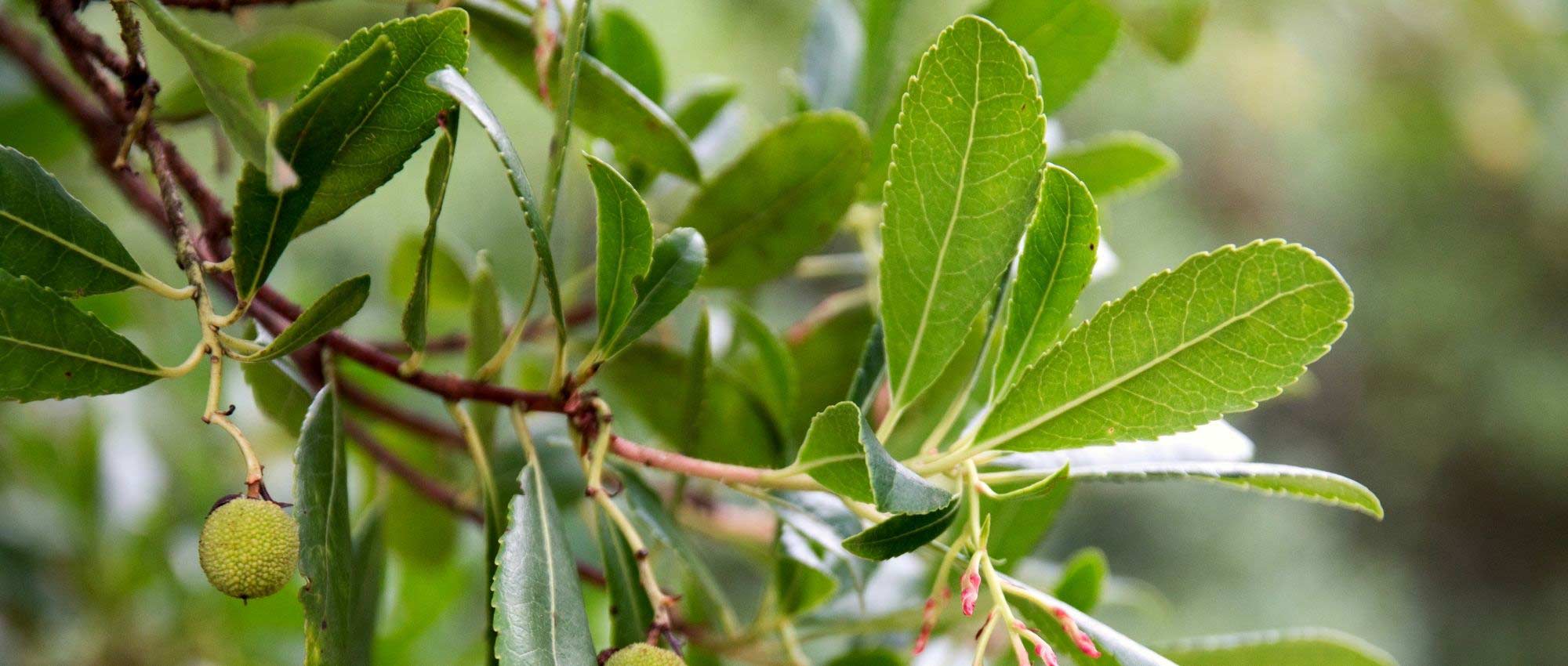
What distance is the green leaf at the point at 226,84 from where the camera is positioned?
403 millimetres

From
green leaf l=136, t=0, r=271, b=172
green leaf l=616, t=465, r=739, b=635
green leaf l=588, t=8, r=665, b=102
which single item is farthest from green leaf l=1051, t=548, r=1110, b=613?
green leaf l=136, t=0, r=271, b=172

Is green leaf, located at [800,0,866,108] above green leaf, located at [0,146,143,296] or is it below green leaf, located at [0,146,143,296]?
above

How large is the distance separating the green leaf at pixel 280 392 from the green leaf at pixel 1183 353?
34 cm

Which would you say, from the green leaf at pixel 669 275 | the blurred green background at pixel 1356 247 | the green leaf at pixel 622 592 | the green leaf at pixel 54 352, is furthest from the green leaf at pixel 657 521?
the blurred green background at pixel 1356 247

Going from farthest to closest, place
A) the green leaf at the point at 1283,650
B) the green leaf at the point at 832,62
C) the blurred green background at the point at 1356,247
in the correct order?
the blurred green background at the point at 1356,247 → the green leaf at the point at 832,62 → the green leaf at the point at 1283,650

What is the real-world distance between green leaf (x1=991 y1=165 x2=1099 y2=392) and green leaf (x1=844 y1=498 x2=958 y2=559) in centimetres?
9

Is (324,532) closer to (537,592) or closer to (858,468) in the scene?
(537,592)

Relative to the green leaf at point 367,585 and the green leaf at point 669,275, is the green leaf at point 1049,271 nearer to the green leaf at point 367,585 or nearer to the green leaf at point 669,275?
the green leaf at point 669,275

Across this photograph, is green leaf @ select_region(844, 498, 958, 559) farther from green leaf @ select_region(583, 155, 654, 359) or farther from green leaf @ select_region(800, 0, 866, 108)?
green leaf @ select_region(800, 0, 866, 108)

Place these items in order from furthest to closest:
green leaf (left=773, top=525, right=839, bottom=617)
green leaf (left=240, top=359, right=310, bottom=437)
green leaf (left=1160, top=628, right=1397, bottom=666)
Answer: green leaf (left=773, top=525, right=839, bottom=617)
green leaf (left=1160, top=628, right=1397, bottom=666)
green leaf (left=240, top=359, right=310, bottom=437)

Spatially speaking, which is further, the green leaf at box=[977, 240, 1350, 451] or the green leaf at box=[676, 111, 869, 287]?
the green leaf at box=[676, 111, 869, 287]

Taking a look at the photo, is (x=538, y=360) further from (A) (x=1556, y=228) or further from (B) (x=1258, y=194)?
(A) (x=1556, y=228)

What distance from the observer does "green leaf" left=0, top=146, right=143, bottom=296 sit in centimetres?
44

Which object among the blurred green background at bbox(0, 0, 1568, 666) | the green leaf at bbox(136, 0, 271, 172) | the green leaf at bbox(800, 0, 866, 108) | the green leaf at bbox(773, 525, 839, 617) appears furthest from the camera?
the blurred green background at bbox(0, 0, 1568, 666)
